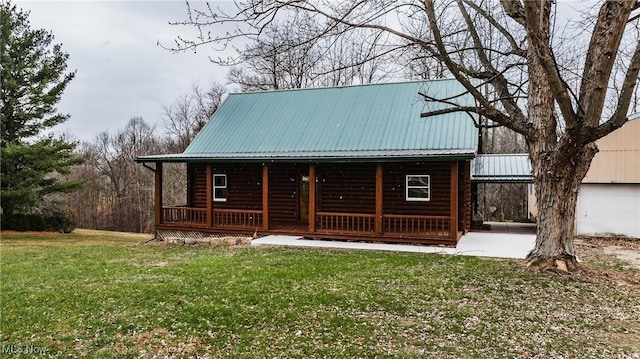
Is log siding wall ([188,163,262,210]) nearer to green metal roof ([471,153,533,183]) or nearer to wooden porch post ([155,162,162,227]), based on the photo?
wooden porch post ([155,162,162,227])

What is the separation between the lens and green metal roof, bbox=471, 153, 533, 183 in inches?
632

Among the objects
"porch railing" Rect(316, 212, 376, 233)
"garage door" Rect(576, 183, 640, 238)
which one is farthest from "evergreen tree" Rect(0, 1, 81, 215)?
"garage door" Rect(576, 183, 640, 238)

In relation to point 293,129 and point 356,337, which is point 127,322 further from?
point 293,129

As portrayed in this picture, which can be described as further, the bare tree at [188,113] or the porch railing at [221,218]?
the bare tree at [188,113]

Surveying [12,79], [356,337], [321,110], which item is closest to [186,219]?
[321,110]

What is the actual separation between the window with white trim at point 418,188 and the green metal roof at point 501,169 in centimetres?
317

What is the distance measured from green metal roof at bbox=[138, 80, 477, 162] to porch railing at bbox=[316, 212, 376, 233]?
1878 mm

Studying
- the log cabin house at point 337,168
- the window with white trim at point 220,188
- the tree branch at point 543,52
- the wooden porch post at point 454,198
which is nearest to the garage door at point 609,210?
the log cabin house at point 337,168

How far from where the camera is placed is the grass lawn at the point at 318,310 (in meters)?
4.86

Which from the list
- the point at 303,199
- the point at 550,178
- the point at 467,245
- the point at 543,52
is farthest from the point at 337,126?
the point at 543,52

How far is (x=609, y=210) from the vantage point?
15.8 meters

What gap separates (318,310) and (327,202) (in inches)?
369

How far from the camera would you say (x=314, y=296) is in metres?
6.80

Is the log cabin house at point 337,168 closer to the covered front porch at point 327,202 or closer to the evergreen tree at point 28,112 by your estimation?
the covered front porch at point 327,202
